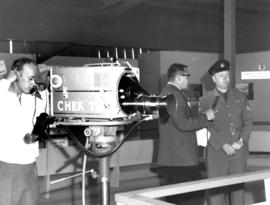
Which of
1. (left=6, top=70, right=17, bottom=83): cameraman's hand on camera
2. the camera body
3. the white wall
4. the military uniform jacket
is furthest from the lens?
the white wall

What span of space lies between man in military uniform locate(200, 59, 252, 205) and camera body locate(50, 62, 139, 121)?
5.28 ft

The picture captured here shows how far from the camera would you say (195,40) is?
8219 millimetres

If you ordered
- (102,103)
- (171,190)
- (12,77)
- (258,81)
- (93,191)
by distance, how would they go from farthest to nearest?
1. (258,81)
2. (93,191)
3. (12,77)
4. (102,103)
5. (171,190)

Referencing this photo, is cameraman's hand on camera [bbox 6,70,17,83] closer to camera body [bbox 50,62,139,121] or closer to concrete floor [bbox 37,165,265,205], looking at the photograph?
camera body [bbox 50,62,139,121]

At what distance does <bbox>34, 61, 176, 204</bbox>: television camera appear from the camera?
1507mm

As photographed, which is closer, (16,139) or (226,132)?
(16,139)

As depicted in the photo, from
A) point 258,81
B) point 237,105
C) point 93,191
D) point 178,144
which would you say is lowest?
point 93,191

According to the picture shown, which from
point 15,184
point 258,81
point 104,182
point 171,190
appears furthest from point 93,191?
point 171,190

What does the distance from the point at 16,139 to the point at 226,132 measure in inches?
60.4

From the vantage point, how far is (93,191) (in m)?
4.75

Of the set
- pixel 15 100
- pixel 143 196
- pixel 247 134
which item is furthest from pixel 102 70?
pixel 247 134

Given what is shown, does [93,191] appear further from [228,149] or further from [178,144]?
[228,149]

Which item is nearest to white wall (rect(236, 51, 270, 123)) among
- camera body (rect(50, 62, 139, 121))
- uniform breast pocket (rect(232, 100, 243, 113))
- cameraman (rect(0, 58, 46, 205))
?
uniform breast pocket (rect(232, 100, 243, 113))

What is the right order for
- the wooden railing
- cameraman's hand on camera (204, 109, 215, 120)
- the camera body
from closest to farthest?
the wooden railing < the camera body < cameraman's hand on camera (204, 109, 215, 120)
